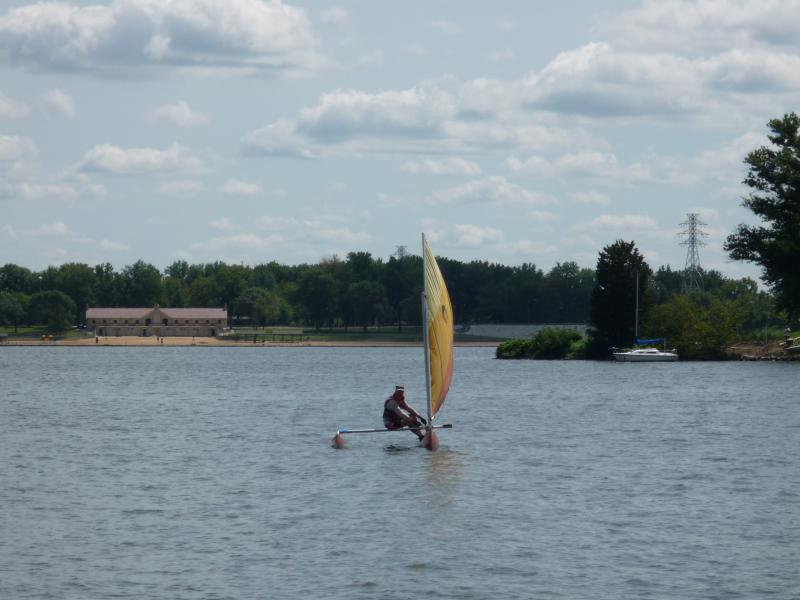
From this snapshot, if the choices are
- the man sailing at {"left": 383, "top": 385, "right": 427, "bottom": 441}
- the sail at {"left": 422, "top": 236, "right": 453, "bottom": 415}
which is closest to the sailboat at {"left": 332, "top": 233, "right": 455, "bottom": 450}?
the sail at {"left": 422, "top": 236, "right": 453, "bottom": 415}

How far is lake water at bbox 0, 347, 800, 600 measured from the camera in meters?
26.2

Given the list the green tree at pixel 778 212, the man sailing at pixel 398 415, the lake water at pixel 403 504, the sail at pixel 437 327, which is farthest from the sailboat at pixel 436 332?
the green tree at pixel 778 212

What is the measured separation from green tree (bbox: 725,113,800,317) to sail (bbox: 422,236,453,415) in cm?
7278

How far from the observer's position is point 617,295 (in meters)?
136

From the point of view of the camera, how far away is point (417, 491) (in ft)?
124

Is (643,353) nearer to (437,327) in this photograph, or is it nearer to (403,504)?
(437,327)

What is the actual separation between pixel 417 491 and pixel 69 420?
32971 mm

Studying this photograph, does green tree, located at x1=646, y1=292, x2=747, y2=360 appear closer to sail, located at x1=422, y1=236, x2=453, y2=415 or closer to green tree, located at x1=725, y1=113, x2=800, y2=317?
green tree, located at x1=725, y1=113, x2=800, y2=317

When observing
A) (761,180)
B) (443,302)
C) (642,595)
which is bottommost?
(642,595)

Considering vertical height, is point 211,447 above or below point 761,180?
below

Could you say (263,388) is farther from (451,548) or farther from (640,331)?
(451,548)

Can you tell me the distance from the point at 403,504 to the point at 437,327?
11781mm

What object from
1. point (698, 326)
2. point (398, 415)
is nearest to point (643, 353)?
point (698, 326)

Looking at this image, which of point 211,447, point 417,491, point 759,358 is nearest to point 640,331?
point 759,358
